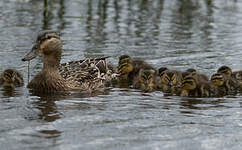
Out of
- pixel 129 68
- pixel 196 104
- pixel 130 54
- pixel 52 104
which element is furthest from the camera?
pixel 130 54

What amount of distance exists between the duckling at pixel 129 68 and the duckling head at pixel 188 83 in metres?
0.92

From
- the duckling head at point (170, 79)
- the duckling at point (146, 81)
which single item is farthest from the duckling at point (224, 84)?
the duckling at point (146, 81)

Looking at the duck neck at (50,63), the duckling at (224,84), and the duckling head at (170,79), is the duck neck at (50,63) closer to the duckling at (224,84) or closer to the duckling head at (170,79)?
the duckling head at (170,79)

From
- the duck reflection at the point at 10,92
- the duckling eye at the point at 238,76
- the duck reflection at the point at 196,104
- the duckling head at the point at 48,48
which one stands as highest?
the duckling head at the point at 48,48

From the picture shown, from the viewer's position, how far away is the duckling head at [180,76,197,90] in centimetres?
648

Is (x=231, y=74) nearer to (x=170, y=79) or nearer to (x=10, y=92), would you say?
(x=170, y=79)

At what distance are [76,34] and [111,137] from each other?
17.7ft

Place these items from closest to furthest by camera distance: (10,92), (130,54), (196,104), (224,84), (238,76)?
(196,104) → (10,92) → (224,84) → (238,76) → (130,54)

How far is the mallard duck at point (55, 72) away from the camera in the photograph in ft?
21.1

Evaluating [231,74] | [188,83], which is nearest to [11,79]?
[188,83]

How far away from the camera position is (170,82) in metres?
6.71

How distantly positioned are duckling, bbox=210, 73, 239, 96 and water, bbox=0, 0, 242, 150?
22 cm

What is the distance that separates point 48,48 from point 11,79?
574 millimetres

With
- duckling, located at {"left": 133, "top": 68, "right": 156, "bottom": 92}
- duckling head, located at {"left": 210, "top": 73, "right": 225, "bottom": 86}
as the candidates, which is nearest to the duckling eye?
duckling head, located at {"left": 210, "top": 73, "right": 225, "bottom": 86}
